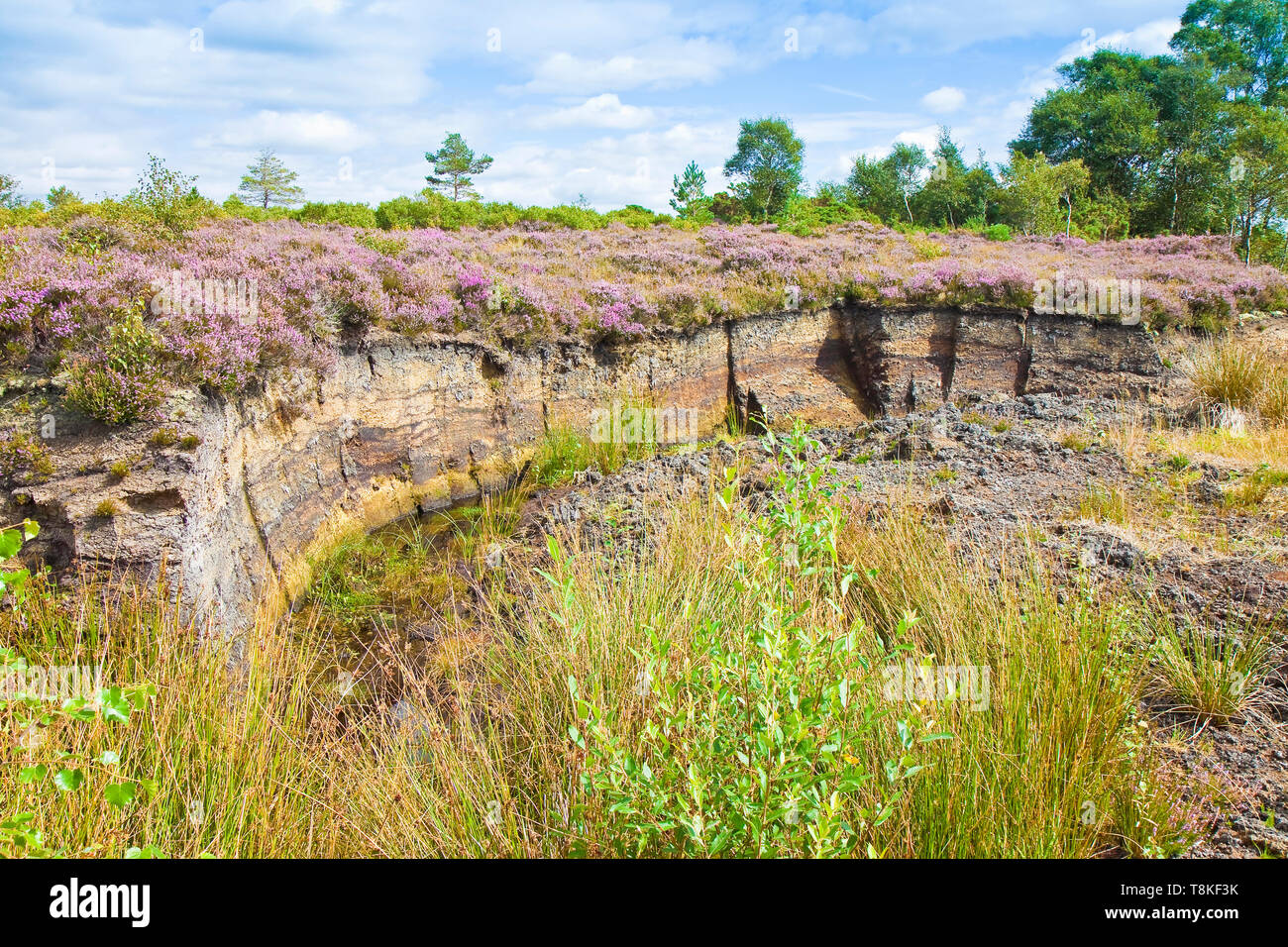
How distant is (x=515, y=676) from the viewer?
4.33 meters

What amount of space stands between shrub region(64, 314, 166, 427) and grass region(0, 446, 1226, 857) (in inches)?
80.7

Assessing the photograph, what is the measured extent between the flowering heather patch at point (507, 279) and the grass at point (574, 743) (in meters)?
3.46

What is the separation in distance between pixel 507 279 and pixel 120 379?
275 inches

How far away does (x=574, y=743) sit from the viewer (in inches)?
129

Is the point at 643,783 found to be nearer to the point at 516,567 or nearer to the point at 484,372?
the point at 516,567

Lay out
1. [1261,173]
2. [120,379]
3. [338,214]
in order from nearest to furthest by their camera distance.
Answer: [120,379], [338,214], [1261,173]

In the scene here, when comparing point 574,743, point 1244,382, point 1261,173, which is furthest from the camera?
point 1261,173

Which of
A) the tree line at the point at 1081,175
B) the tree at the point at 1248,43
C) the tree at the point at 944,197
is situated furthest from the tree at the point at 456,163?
the tree at the point at 1248,43

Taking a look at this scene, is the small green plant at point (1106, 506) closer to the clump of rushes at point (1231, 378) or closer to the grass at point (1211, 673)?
the grass at point (1211, 673)

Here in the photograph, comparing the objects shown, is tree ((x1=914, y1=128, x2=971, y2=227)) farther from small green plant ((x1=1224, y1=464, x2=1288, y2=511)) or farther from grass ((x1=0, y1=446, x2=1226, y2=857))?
grass ((x1=0, y1=446, x2=1226, y2=857))

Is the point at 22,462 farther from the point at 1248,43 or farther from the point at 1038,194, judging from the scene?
the point at 1248,43

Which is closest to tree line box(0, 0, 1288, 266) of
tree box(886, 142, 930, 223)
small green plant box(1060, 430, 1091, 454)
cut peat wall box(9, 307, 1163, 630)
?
tree box(886, 142, 930, 223)

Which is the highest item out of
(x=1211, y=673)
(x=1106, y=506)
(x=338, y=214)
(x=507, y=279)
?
(x=338, y=214)

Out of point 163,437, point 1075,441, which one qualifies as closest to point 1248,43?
point 1075,441
